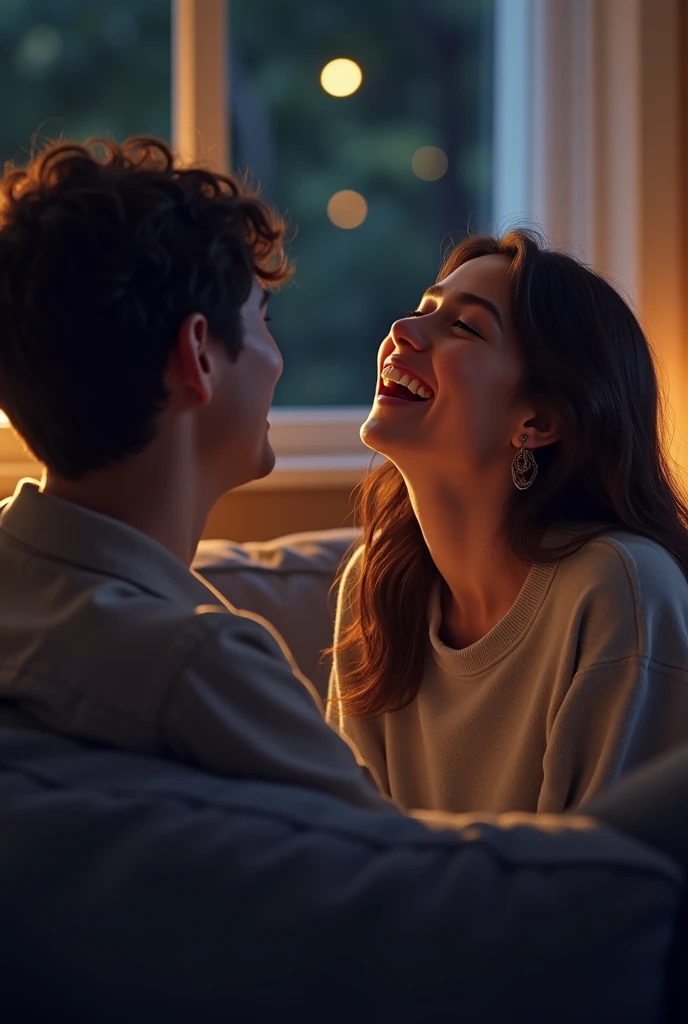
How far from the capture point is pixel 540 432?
5.16 feet

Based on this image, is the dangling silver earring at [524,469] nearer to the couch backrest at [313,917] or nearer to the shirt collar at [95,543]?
the shirt collar at [95,543]

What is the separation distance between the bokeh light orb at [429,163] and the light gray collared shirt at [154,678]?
7.08ft

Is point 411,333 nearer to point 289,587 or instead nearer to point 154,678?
point 289,587

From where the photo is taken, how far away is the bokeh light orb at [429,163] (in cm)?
288

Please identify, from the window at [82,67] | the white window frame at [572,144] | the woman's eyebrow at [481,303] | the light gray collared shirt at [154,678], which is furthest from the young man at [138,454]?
the window at [82,67]

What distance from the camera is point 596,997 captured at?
0.64 m

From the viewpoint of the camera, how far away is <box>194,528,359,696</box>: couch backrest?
6.32ft

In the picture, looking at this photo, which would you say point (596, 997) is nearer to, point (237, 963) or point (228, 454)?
point (237, 963)

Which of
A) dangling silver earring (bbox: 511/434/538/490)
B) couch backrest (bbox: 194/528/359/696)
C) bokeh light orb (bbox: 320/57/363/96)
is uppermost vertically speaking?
bokeh light orb (bbox: 320/57/363/96)

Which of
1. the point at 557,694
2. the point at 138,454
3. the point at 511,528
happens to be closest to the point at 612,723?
the point at 557,694

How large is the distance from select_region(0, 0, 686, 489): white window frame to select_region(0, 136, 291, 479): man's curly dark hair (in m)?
1.35

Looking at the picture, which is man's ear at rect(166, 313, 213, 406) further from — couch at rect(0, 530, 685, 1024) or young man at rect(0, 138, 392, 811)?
couch at rect(0, 530, 685, 1024)

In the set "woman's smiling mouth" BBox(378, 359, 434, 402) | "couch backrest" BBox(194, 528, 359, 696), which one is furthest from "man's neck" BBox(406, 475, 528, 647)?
"couch backrest" BBox(194, 528, 359, 696)

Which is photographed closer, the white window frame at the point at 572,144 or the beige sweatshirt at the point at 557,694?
the beige sweatshirt at the point at 557,694
